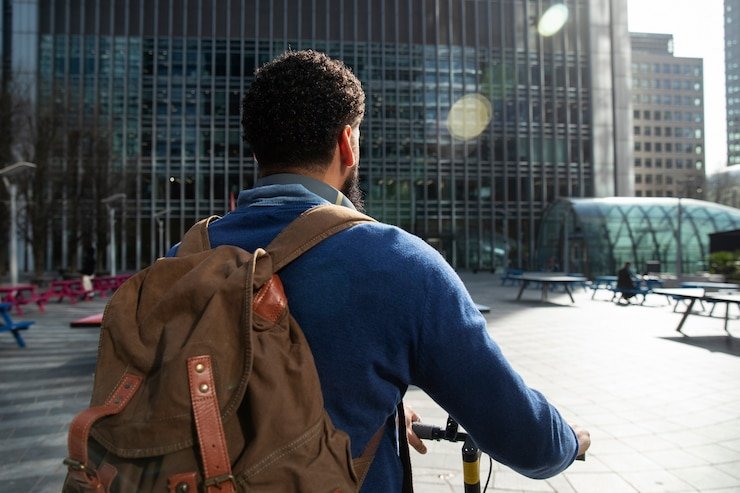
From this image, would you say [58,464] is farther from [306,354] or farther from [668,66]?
[668,66]

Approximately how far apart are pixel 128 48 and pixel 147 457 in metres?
49.5

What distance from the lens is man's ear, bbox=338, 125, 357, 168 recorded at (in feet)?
4.33

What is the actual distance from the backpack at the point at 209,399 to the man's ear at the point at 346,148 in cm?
41

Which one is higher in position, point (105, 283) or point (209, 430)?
point (209, 430)

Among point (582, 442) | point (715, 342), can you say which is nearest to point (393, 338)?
point (582, 442)

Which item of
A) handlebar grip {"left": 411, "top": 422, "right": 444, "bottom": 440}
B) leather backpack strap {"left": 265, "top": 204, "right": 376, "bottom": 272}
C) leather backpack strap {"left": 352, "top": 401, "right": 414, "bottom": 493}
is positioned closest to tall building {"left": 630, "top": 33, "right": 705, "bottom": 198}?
handlebar grip {"left": 411, "top": 422, "right": 444, "bottom": 440}

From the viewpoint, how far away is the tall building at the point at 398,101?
1721 inches

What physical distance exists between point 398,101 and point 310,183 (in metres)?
46.1

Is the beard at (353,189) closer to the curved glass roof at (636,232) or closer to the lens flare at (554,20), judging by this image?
the curved glass roof at (636,232)

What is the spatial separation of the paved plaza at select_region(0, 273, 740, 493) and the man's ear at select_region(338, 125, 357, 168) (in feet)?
9.67

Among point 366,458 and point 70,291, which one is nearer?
point 366,458

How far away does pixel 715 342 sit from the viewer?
9906 millimetres

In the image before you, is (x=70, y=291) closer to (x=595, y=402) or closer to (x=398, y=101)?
(x=595, y=402)

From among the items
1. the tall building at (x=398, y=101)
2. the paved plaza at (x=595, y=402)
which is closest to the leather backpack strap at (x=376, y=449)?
the paved plaza at (x=595, y=402)
